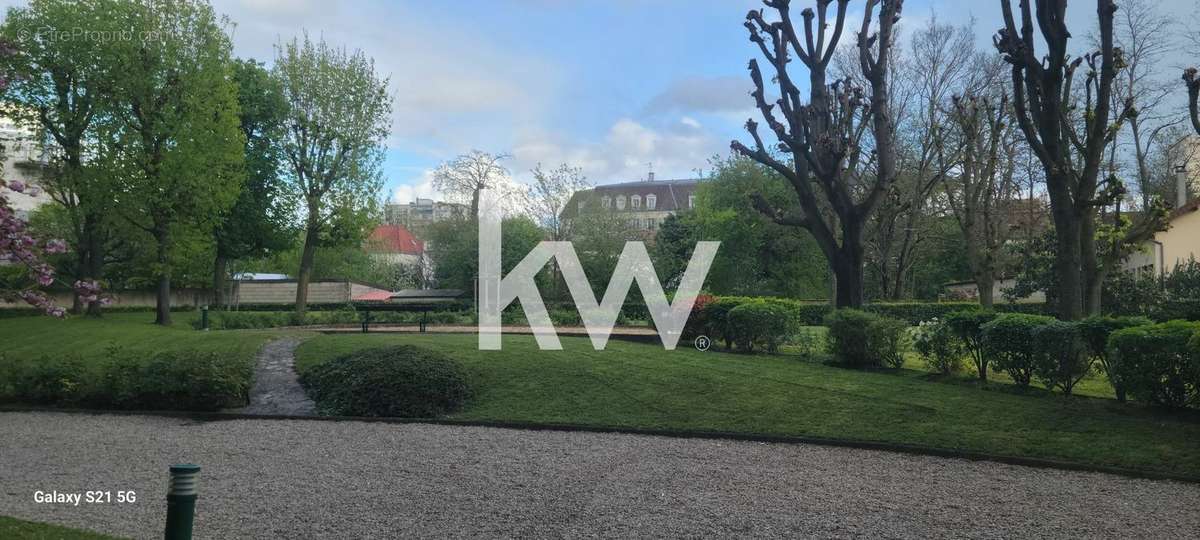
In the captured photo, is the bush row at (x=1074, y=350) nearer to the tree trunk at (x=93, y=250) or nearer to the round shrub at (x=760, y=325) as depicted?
the round shrub at (x=760, y=325)

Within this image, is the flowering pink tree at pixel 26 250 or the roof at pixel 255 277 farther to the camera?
the roof at pixel 255 277

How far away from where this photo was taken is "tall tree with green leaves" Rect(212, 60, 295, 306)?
1081 inches

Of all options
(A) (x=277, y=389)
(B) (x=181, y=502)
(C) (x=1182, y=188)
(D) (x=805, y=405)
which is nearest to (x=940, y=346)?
(D) (x=805, y=405)

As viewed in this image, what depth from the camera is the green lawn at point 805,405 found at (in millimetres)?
7746

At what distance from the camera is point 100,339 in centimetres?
1697

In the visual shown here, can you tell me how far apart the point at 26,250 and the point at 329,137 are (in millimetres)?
23768

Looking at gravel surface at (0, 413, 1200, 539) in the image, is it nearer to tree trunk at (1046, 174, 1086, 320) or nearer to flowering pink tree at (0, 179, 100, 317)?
flowering pink tree at (0, 179, 100, 317)

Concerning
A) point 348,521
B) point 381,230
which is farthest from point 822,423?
point 381,230

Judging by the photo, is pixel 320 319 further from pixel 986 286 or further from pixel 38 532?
pixel 986 286

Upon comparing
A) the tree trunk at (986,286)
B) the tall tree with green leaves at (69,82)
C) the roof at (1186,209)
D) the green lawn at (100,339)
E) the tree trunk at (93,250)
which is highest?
the tall tree with green leaves at (69,82)

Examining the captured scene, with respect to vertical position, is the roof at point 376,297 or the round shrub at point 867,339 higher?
the roof at point 376,297

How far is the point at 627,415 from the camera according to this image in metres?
9.81

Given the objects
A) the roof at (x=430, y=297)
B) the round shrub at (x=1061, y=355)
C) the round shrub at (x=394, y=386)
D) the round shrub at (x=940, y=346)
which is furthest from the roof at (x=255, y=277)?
the round shrub at (x=1061, y=355)

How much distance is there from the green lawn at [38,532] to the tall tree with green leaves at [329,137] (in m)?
22.1
